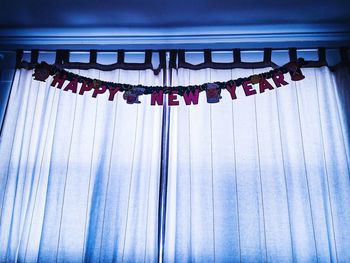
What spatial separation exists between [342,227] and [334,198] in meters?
0.16

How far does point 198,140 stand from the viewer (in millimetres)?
1614

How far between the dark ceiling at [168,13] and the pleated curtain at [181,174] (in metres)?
0.35

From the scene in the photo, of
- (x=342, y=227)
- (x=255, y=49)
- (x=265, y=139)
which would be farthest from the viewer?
(x=255, y=49)

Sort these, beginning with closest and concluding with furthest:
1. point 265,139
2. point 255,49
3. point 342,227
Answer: point 342,227 → point 265,139 → point 255,49

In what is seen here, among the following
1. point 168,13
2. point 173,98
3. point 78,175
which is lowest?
point 78,175

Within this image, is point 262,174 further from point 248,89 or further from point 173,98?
point 173,98

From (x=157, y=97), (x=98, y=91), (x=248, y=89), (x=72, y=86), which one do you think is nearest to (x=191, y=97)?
(x=157, y=97)

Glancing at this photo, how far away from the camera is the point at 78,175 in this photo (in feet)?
5.19

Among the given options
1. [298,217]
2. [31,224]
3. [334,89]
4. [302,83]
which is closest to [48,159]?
[31,224]

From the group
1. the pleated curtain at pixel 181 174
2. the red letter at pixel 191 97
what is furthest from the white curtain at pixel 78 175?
the red letter at pixel 191 97

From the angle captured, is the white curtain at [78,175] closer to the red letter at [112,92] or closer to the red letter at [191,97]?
the red letter at [112,92]

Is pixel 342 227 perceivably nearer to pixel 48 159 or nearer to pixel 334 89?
pixel 334 89

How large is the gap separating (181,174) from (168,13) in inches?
41.5

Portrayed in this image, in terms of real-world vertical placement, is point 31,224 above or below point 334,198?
below
